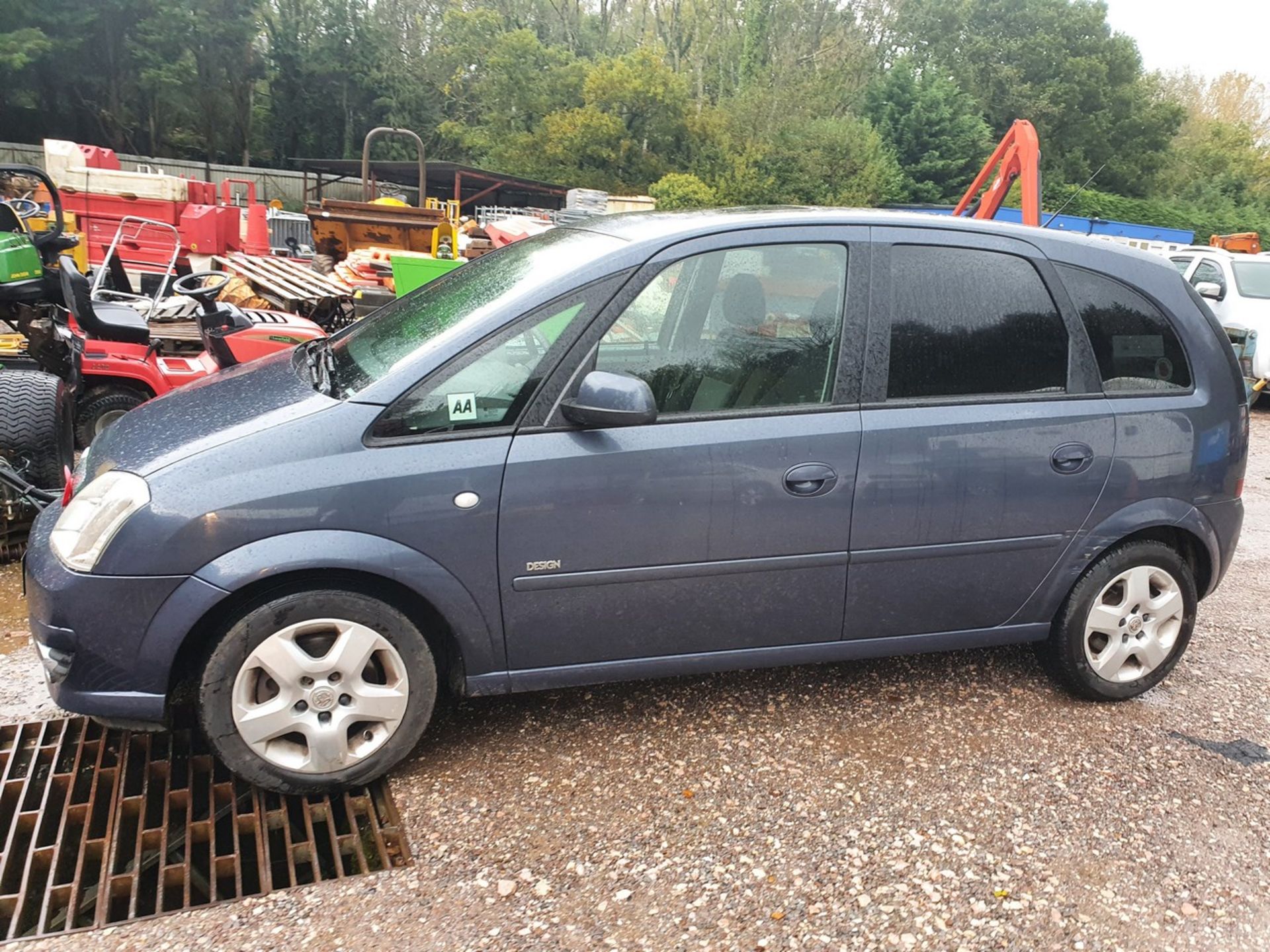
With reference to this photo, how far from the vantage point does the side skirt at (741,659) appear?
9.64ft

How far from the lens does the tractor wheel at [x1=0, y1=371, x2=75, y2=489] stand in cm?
446

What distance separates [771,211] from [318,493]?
183 cm

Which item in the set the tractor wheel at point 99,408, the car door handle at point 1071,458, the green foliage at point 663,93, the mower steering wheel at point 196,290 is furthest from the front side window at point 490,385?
the green foliage at point 663,93

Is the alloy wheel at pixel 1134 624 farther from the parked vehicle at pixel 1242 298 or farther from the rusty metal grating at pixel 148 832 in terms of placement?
the parked vehicle at pixel 1242 298

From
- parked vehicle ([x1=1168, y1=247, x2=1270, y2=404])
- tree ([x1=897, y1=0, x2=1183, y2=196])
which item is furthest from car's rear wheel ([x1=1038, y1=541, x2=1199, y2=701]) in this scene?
tree ([x1=897, y1=0, x2=1183, y2=196])

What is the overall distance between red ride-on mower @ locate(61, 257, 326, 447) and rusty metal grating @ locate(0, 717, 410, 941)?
10.3 ft

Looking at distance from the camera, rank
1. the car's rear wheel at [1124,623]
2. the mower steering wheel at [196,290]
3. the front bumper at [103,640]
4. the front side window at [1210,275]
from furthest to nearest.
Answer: the front side window at [1210,275] < the mower steering wheel at [196,290] < the car's rear wheel at [1124,623] < the front bumper at [103,640]

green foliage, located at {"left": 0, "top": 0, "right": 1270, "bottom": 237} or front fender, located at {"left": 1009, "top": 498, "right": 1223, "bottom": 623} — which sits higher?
green foliage, located at {"left": 0, "top": 0, "right": 1270, "bottom": 237}

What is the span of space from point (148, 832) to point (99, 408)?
4.26 meters

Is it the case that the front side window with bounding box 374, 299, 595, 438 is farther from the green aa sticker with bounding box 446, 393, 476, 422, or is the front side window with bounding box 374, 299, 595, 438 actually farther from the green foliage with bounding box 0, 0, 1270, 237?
the green foliage with bounding box 0, 0, 1270, 237

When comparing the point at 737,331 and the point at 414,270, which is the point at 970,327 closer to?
the point at 737,331

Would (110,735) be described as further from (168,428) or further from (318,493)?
(318,493)

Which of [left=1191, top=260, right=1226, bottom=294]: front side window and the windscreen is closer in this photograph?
the windscreen

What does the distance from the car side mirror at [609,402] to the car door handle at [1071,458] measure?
1470 millimetres
